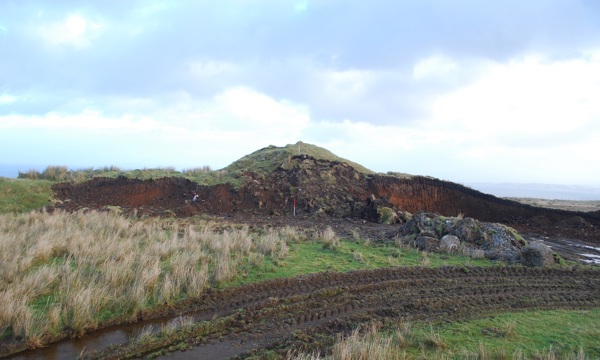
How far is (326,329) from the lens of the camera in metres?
6.96

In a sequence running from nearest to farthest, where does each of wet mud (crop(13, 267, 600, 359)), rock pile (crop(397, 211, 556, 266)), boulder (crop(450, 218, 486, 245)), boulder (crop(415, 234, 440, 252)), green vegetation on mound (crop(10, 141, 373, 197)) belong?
1. wet mud (crop(13, 267, 600, 359))
2. rock pile (crop(397, 211, 556, 266))
3. boulder (crop(415, 234, 440, 252))
4. boulder (crop(450, 218, 486, 245))
5. green vegetation on mound (crop(10, 141, 373, 197))

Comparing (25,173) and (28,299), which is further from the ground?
(25,173)

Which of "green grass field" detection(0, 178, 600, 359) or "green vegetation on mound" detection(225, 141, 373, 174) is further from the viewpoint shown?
"green vegetation on mound" detection(225, 141, 373, 174)

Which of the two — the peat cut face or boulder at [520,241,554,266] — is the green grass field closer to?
boulder at [520,241,554,266]

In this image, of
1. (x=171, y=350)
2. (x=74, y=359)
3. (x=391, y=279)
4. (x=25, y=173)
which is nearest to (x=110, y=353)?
(x=74, y=359)

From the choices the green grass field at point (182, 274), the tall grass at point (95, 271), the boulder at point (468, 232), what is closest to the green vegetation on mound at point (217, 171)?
the green grass field at point (182, 274)

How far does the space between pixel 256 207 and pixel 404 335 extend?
57.7 feet

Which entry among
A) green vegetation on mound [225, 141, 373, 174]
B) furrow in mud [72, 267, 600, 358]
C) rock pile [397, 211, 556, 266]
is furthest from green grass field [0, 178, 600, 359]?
green vegetation on mound [225, 141, 373, 174]

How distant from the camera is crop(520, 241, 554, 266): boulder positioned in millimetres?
11955

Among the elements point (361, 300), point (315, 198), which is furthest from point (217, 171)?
point (361, 300)

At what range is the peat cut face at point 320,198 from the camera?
21641 mm

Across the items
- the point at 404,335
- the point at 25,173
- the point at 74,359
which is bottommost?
the point at 74,359

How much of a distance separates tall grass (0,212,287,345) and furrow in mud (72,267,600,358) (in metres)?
1.03

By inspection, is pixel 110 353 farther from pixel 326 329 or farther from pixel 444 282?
Answer: pixel 444 282
